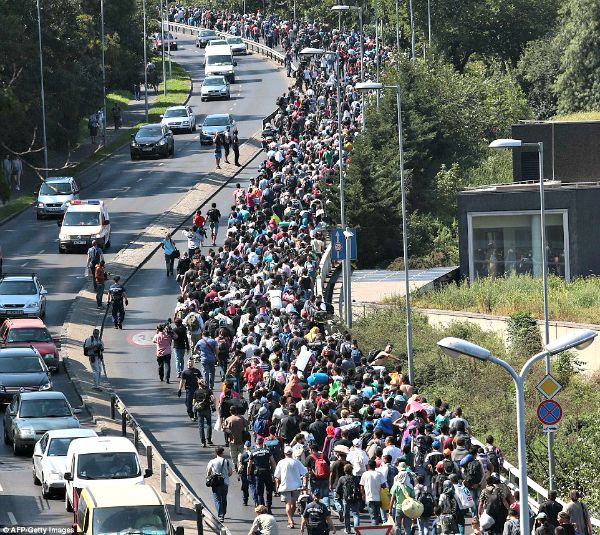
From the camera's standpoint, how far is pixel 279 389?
3100 centimetres

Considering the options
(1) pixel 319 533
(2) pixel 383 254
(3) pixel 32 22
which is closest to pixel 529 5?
(3) pixel 32 22

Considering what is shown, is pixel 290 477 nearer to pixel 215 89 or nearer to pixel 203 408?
pixel 203 408

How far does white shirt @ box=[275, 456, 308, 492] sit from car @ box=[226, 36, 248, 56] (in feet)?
294

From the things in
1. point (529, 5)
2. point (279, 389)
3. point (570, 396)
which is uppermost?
point (529, 5)

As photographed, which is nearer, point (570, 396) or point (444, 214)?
point (570, 396)

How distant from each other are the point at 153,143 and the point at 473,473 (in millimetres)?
52096

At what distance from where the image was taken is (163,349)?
3694 centimetres

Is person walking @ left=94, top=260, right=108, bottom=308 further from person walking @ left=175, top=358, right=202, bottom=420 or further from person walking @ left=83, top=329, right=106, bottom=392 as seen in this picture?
person walking @ left=175, top=358, right=202, bottom=420

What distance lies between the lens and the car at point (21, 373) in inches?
1410

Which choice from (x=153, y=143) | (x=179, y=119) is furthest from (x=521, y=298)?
(x=179, y=119)

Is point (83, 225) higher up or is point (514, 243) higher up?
point (83, 225)

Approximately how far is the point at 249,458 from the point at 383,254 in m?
31.1

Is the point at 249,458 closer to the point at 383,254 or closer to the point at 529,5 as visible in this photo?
the point at 383,254

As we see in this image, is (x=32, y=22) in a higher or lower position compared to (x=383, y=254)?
higher
